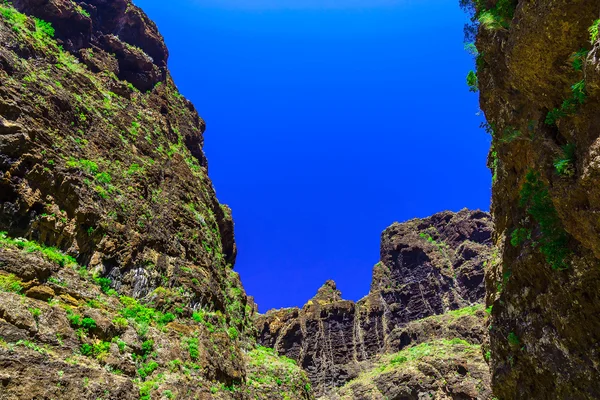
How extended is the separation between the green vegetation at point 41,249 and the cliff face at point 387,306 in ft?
233

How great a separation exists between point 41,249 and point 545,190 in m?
21.7

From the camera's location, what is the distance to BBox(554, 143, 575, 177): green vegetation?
34.5ft

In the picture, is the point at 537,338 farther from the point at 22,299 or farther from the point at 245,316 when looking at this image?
the point at 245,316

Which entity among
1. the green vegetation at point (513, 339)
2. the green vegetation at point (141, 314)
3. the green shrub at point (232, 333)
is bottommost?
the green vegetation at point (513, 339)

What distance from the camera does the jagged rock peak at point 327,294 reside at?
96812mm

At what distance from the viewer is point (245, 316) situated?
122 feet

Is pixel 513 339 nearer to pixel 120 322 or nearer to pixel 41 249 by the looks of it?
pixel 120 322

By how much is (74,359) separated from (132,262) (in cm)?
919


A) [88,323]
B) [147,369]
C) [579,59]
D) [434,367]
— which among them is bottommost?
[147,369]

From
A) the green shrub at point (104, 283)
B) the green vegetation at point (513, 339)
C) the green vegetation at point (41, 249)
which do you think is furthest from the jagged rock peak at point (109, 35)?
the green vegetation at point (513, 339)

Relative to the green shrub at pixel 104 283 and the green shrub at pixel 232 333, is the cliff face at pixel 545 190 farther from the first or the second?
the green shrub at pixel 104 283

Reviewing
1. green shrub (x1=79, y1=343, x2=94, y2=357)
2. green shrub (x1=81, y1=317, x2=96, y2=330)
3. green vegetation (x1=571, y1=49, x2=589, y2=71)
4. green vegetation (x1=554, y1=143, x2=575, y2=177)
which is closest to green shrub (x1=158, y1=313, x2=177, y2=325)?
green shrub (x1=81, y1=317, x2=96, y2=330)

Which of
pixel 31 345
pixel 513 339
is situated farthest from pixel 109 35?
pixel 513 339

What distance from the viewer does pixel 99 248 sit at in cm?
2166
